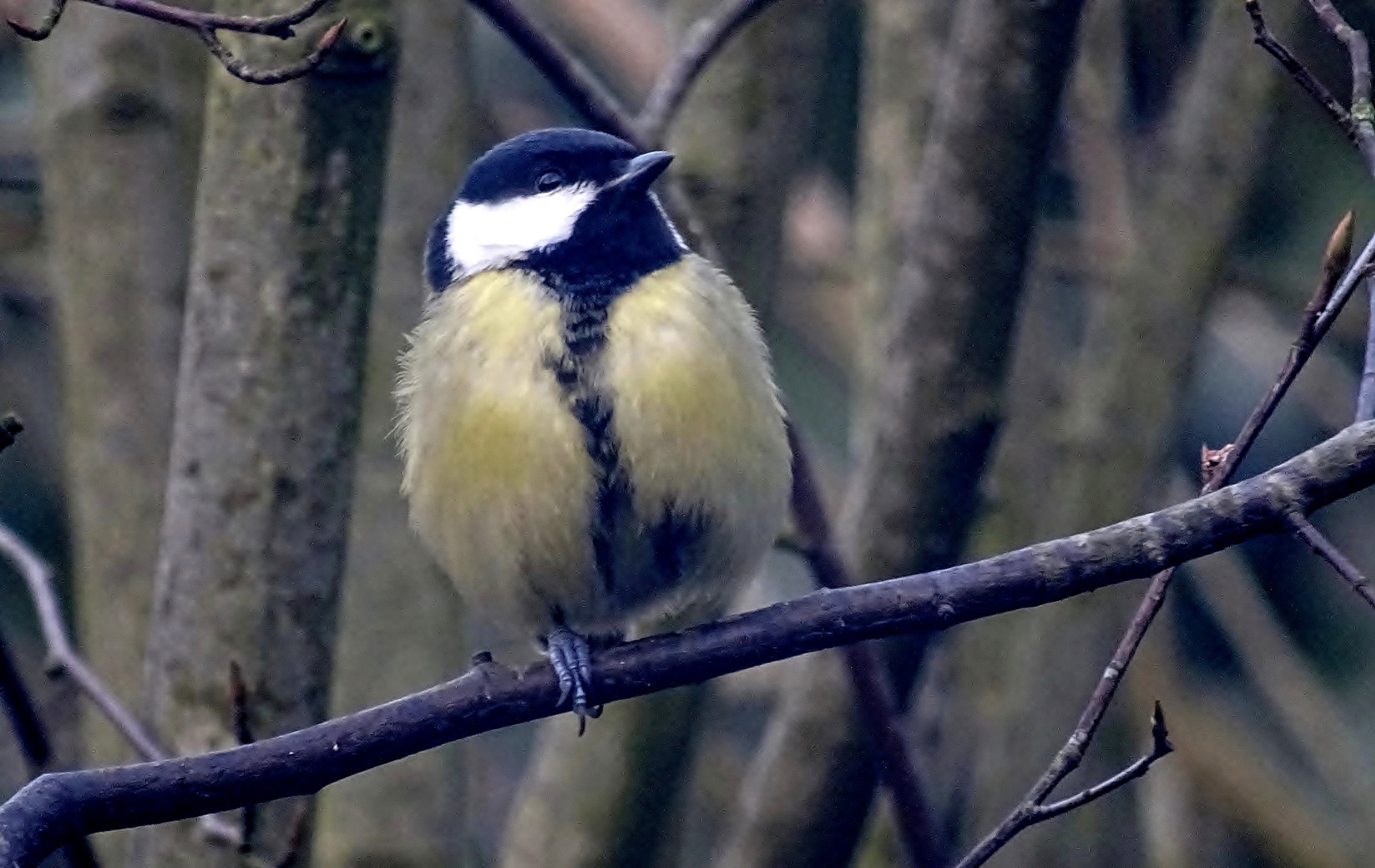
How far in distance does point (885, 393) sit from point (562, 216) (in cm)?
59

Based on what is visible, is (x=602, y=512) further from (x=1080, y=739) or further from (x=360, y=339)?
(x=1080, y=739)

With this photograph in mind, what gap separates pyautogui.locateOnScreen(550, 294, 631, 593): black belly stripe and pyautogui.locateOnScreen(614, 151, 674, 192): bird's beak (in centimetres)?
22

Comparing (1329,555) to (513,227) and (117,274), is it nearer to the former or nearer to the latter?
(513,227)

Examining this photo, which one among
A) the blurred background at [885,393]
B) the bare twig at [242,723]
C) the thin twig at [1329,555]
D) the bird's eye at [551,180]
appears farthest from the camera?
the blurred background at [885,393]

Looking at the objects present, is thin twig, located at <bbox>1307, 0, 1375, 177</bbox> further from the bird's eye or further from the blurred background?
the bird's eye

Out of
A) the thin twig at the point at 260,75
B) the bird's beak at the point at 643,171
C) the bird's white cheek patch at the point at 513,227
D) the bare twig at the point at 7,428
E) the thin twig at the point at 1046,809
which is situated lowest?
the thin twig at the point at 1046,809

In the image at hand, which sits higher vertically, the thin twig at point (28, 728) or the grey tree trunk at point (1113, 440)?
the thin twig at point (28, 728)

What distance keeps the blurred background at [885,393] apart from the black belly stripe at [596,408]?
31 cm

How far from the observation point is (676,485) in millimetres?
2371

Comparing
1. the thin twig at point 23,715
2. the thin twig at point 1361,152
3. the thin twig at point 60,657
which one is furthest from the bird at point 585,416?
the thin twig at point 1361,152

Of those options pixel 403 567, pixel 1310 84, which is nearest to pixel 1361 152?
pixel 1310 84

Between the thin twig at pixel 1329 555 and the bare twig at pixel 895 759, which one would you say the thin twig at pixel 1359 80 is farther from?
the bare twig at pixel 895 759

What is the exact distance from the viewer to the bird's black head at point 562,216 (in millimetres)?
2559

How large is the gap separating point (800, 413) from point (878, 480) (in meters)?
1.94
